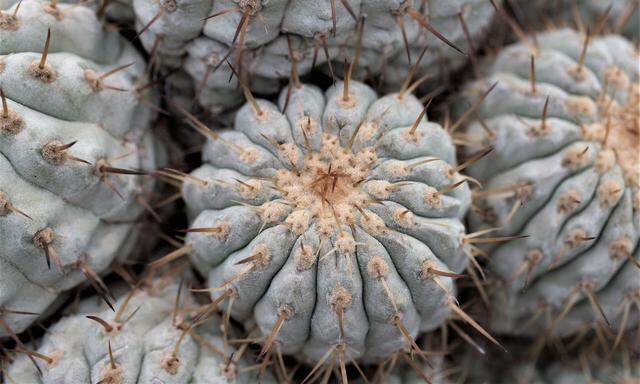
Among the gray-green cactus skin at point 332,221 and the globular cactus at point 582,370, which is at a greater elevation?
the gray-green cactus skin at point 332,221

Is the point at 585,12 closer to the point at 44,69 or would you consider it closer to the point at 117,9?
the point at 117,9

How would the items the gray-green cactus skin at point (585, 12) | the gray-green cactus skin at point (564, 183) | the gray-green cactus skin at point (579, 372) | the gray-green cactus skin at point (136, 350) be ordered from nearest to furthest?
the gray-green cactus skin at point (136, 350)
the gray-green cactus skin at point (564, 183)
the gray-green cactus skin at point (579, 372)
the gray-green cactus skin at point (585, 12)

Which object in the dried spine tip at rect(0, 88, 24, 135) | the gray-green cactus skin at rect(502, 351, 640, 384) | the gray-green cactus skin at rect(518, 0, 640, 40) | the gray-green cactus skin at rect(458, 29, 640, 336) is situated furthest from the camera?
the gray-green cactus skin at rect(518, 0, 640, 40)

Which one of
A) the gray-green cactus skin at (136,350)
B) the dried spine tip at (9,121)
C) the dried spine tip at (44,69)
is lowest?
the gray-green cactus skin at (136,350)

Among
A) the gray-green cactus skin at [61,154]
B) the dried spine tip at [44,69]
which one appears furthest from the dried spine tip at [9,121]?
the dried spine tip at [44,69]

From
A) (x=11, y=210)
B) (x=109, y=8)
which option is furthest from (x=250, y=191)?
(x=109, y=8)

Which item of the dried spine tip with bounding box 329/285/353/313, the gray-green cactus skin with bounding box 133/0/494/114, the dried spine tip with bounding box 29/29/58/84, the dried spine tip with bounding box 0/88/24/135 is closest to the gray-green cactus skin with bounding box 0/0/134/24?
the gray-green cactus skin with bounding box 133/0/494/114

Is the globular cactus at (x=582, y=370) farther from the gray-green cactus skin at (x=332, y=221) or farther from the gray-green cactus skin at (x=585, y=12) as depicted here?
the gray-green cactus skin at (x=585, y=12)

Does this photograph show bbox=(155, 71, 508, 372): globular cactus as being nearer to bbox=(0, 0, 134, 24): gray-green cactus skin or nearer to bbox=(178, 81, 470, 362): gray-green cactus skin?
bbox=(178, 81, 470, 362): gray-green cactus skin
